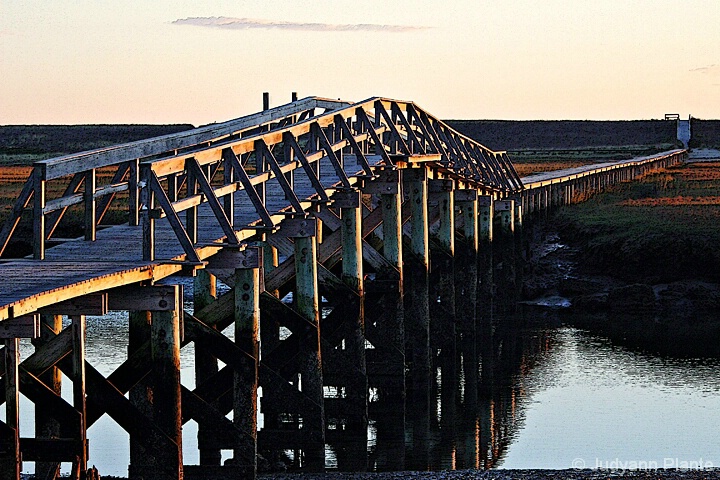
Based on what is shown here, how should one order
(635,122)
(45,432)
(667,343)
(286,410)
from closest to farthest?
(45,432), (286,410), (667,343), (635,122)

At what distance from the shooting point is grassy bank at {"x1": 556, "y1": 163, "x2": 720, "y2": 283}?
33906mm

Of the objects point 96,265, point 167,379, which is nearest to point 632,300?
point 167,379

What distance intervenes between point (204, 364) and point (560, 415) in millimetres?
6128

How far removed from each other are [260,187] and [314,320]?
1.88m

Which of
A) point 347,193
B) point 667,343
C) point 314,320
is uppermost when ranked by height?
point 347,193

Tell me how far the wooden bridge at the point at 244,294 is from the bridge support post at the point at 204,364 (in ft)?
0.11

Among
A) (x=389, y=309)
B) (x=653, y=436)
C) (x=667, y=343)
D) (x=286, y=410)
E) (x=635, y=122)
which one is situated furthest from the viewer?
(x=635, y=122)

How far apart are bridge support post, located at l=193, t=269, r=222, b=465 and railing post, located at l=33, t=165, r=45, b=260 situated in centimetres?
249

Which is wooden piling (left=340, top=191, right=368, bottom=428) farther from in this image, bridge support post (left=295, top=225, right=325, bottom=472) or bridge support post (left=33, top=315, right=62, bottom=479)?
bridge support post (left=33, top=315, right=62, bottom=479)

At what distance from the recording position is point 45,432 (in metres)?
12.9

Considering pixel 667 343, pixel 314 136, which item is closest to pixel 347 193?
pixel 314 136

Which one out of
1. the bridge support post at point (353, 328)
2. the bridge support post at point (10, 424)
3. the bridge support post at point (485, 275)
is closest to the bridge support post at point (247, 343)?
the bridge support post at point (353, 328)

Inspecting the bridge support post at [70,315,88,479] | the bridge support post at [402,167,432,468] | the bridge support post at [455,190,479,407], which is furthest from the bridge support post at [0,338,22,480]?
the bridge support post at [455,190,479,407]

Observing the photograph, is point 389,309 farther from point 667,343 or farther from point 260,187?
point 667,343
